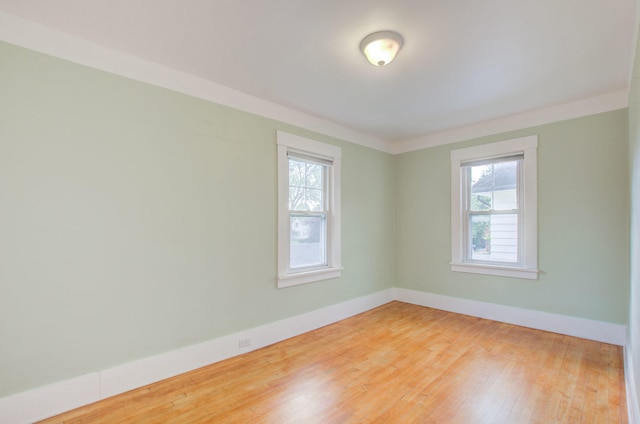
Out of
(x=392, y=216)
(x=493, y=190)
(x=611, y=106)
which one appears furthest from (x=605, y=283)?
(x=392, y=216)

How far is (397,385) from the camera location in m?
2.33

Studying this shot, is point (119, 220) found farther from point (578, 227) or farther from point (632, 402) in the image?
point (578, 227)

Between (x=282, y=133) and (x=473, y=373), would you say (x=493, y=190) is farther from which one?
(x=282, y=133)

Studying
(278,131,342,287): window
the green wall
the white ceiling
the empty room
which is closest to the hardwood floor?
the empty room

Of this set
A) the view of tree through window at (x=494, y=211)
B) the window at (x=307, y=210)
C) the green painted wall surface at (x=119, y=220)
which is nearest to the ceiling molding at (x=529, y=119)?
the view of tree through window at (x=494, y=211)

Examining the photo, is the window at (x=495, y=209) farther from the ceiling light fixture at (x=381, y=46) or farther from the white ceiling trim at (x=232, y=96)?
the ceiling light fixture at (x=381, y=46)

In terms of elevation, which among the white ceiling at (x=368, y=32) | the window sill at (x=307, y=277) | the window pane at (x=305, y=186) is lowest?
the window sill at (x=307, y=277)

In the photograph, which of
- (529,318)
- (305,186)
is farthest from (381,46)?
(529,318)

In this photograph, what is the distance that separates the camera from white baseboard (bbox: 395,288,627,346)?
3.05 meters

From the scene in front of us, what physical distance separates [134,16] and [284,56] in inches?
40.0

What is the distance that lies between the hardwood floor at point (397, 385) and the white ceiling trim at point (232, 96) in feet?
8.05

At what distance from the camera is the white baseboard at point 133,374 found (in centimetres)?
188

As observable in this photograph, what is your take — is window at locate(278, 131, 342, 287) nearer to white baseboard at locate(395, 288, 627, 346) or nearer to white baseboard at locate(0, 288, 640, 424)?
white baseboard at locate(0, 288, 640, 424)

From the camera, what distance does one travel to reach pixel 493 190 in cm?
391
